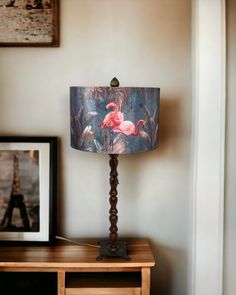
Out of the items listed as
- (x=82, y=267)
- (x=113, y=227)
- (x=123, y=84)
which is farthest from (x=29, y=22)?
(x=82, y=267)

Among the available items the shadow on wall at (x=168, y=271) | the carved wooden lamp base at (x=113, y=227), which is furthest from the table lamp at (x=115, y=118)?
the shadow on wall at (x=168, y=271)

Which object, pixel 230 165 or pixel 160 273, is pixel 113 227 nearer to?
pixel 160 273

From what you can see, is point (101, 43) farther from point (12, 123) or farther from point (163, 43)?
point (12, 123)

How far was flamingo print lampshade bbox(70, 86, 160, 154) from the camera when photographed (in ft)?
5.30

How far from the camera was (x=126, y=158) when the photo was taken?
2084mm

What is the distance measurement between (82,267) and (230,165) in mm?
859

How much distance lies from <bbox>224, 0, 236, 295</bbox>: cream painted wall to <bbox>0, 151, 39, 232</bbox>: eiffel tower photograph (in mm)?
945

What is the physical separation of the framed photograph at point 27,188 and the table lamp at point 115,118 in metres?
0.38

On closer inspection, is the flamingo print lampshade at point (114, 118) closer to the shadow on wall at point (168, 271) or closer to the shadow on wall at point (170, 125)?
the shadow on wall at point (170, 125)

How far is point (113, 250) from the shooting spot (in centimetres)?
185

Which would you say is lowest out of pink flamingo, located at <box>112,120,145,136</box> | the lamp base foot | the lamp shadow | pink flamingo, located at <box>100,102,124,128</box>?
the lamp shadow

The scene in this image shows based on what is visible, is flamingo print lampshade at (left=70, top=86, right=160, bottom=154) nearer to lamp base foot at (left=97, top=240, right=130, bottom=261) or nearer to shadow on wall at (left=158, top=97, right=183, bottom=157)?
shadow on wall at (left=158, top=97, right=183, bottom=157)

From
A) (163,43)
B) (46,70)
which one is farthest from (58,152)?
(163,43)

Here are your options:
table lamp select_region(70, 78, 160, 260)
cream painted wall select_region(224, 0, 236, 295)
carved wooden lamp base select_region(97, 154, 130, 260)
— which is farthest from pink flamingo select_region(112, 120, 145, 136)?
cream painted wall select_region(224, 0, 236, 295)
